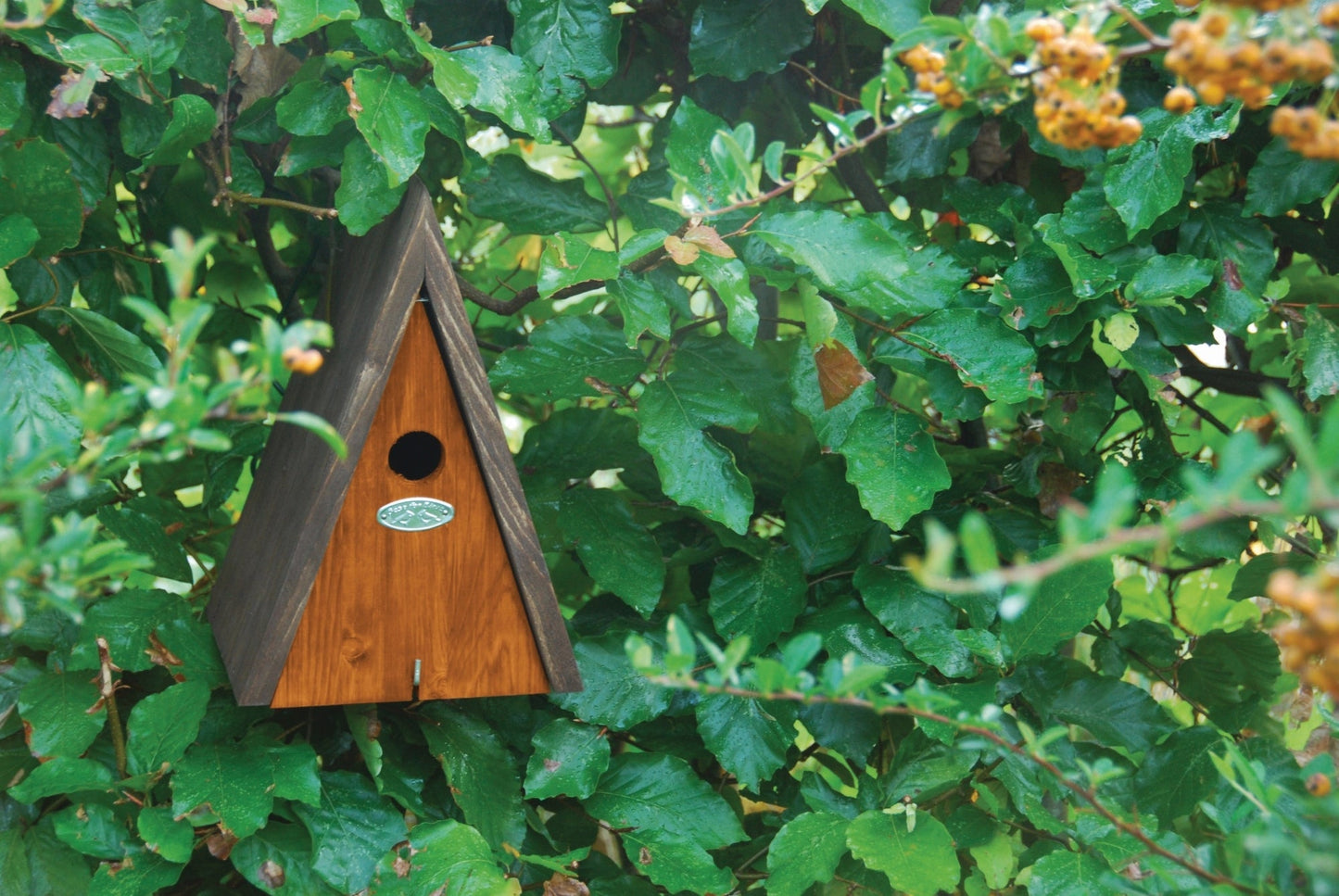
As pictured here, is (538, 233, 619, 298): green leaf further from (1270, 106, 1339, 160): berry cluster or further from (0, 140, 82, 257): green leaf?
(1270, 106, 1339, 160): berry cluster

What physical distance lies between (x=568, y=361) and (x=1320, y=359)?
0.83 m

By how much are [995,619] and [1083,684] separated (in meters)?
0.13

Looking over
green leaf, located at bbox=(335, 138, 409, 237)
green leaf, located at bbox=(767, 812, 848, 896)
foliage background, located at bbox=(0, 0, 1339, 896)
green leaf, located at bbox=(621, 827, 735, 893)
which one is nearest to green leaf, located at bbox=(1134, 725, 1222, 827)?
foliage background, located at bbox=(0, 0, 1339, 896)

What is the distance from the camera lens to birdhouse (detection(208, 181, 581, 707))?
1.10 m

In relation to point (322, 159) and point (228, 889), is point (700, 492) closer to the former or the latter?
point (322, 159)

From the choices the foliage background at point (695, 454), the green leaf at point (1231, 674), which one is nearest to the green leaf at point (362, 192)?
the foliage background at point (695, 454)

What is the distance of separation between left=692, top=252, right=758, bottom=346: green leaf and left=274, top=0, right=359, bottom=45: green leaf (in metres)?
0.42

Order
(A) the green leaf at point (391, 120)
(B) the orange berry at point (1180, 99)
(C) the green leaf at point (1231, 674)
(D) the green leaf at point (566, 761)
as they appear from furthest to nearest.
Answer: (C) the green leaf at point (1231, 674) < (D) the green leaf at point (566, 761) < (A) the green leaf at point (391, 120) < (B) the orange berry at point (1180, 99)

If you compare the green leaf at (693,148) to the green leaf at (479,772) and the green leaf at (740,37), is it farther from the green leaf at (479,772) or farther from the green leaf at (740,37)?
the green leaf at (479,772)

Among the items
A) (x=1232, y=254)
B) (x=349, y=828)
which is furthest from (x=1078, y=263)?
(x=349, y=828)

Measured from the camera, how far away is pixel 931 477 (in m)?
1.24

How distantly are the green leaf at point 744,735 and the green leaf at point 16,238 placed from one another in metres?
0.85

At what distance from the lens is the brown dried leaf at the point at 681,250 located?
1.13 m

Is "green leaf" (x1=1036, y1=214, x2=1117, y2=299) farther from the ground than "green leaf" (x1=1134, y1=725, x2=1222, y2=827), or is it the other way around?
"green leaf" (x1=1036, y1=214, x2=1117, y2=299)
